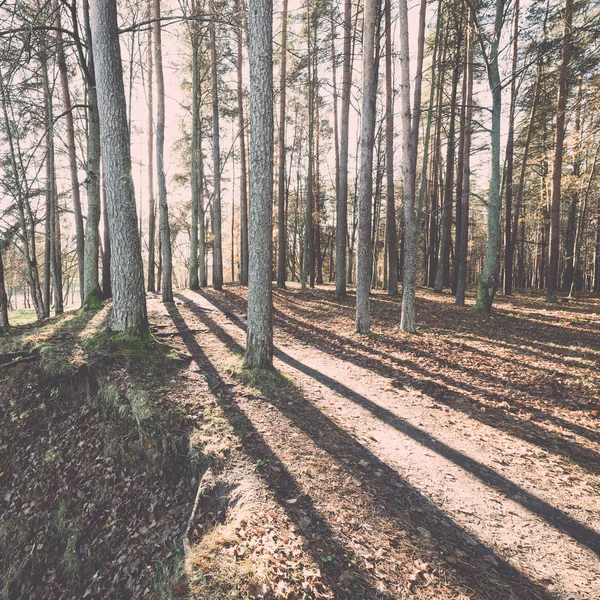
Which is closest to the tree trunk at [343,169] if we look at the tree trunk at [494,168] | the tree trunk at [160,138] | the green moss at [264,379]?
the tree trunk at [494,168]

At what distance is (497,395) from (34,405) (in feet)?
26.7

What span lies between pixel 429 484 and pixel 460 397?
8.29ft

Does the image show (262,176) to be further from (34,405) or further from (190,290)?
(190,290)

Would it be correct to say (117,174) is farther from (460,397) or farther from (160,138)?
(460,397)

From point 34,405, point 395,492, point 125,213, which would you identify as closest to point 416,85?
point 125,213

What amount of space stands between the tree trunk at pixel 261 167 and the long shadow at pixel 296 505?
1.44 m

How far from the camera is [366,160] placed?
8477 millimetres

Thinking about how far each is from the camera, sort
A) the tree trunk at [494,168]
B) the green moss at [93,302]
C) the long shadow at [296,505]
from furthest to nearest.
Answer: the tree trunk at [494,168] < the green moss at [93,302] < the long shadow at [296,505]

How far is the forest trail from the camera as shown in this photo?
8.45ft

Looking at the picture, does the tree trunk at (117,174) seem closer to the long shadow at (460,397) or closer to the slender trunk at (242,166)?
the long shadow at (460,397)

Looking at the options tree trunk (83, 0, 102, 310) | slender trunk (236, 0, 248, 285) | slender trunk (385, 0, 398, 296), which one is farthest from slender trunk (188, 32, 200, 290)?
slender trunk (385, 0, 398, 296)

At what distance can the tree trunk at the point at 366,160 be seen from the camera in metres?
7.80

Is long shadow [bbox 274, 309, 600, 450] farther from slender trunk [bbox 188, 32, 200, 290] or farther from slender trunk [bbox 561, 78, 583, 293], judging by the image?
slender trunk [bbox 561, 78, 583, 293]

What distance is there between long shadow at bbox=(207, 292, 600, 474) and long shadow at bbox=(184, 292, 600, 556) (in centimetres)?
103
